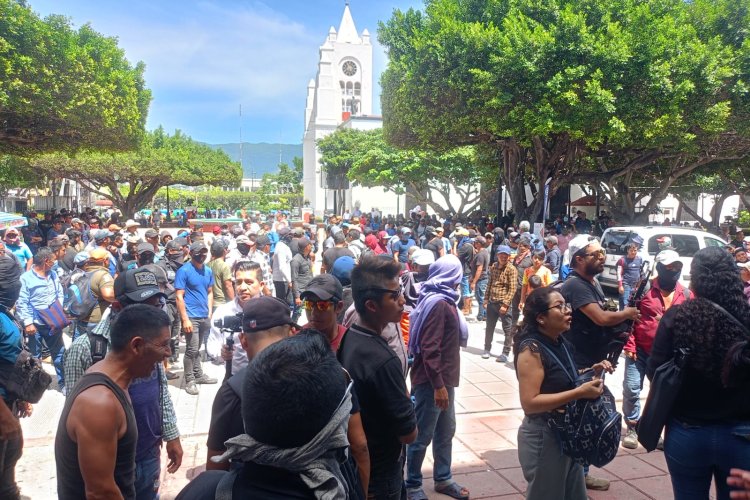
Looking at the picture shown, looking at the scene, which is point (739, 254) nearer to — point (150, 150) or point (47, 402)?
point (47, 402)

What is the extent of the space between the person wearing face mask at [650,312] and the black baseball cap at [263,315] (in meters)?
2.99

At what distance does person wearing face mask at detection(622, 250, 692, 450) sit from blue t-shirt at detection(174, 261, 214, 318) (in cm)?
448

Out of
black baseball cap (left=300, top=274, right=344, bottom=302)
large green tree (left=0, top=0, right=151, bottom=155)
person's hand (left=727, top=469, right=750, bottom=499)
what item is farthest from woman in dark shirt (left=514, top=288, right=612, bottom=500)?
large green tree (left=0, top=0, right=151, bottom=155)

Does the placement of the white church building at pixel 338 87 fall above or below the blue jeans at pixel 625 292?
above

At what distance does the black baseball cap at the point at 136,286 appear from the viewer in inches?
124

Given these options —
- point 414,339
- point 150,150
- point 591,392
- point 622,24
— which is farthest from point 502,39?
point 150,150

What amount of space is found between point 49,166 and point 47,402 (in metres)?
31.6

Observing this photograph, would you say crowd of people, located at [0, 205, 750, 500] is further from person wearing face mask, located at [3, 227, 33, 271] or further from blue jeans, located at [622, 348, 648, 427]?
person wearing face mask, located at [3, 227, 33, 271]

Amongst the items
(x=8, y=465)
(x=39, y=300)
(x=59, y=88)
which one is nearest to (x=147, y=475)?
(x=8, y=465)

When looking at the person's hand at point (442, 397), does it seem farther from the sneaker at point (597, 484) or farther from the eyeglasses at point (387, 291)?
the sneaker at point (597, 484)

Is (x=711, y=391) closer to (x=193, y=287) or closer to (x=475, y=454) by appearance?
(x=475, y=454)

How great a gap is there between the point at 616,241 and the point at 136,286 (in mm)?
11035

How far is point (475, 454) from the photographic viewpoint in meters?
4.74

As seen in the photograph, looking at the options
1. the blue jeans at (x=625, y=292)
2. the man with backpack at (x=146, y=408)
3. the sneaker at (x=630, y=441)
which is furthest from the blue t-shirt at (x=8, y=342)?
the blue jeans at (x=625, y=292)
